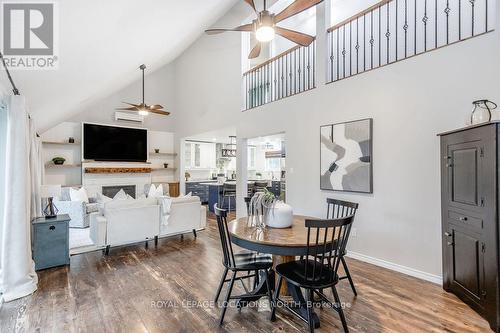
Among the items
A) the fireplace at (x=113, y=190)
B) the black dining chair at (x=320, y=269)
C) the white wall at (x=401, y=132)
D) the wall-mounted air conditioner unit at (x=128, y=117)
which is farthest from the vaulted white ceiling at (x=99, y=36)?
the wall-mounted air conditioner unit at (x=128, y=117)

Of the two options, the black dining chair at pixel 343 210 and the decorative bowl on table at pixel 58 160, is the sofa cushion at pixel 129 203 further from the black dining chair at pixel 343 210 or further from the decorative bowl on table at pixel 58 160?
the decorative bowl on table at pixel 58 160

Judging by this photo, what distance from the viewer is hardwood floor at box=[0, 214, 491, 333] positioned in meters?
2.18

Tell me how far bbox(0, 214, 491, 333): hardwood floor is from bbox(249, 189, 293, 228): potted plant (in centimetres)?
79

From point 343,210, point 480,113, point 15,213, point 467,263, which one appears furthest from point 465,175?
point 15,213

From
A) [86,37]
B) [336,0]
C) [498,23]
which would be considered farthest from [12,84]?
[336,0]

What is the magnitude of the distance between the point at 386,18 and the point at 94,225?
18.1ft

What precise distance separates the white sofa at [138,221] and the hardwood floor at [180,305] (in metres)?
0.52

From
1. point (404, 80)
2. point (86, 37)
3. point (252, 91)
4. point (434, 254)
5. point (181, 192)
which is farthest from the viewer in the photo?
point (181, 192)

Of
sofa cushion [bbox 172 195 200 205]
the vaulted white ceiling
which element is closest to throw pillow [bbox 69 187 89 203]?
the vaulted white ceiling

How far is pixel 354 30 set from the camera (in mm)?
4238

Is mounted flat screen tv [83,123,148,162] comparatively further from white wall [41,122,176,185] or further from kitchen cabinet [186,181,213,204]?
kitchen cabinet [186,181,213,204]

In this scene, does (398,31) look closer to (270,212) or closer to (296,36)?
(296,36)

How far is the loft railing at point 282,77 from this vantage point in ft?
15.7

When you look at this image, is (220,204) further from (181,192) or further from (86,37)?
(86,37)
